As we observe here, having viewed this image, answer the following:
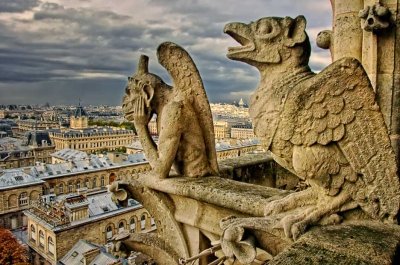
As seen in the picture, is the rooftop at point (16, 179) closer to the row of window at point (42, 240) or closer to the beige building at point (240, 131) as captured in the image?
the row of window at point (42, 240)

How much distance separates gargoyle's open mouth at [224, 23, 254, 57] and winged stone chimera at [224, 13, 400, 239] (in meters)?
0.05

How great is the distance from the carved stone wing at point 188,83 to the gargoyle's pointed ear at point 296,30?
3.66 ft

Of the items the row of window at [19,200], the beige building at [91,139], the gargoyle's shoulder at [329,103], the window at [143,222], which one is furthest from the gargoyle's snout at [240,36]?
the beige building at [91,139]

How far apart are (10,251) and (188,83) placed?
26379 mm

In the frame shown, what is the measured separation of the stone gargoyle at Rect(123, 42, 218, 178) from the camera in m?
3.62

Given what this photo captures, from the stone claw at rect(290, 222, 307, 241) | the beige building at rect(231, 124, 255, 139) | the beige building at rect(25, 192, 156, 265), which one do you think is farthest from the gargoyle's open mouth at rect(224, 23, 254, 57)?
the beige building at rect(231, 124, 255, 139)

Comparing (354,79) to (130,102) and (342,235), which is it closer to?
(342,235)

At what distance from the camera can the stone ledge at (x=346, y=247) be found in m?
1.87

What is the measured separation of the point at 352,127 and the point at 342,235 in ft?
2.15

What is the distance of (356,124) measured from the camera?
2418mm

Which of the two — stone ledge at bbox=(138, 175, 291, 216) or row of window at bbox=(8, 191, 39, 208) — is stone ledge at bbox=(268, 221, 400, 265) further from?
row of window at bbox=(8, 191, 39, 208)

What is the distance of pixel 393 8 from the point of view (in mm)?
3332

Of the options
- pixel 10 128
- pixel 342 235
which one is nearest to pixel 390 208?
pixel 342 235

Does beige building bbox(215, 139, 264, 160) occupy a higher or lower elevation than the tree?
higher
